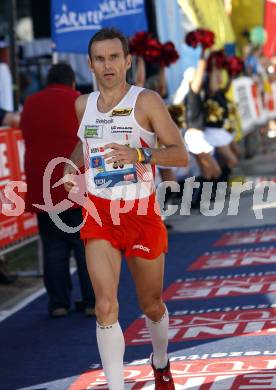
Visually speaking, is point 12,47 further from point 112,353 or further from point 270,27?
point 270,27

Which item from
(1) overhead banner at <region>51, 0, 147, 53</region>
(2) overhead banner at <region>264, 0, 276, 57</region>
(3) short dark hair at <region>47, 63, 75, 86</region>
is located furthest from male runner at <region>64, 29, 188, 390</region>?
(2) overhead banner at <region>264, 0, 276, 57</region>

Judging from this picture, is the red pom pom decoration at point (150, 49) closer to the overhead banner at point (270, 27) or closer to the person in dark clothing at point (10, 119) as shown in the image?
the person in dark clothing at point (10, 119)

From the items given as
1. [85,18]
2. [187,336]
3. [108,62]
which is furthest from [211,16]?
[108,62]

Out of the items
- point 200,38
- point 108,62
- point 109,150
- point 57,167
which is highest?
point 108,62

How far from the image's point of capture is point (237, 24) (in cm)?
2533

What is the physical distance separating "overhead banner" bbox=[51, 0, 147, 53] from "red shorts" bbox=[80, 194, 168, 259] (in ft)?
24.8

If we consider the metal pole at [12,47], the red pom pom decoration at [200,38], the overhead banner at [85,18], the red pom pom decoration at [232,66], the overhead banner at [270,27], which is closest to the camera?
the overhead banner at [85,18]

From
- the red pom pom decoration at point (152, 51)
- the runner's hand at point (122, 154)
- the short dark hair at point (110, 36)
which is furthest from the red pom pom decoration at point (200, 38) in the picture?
the runner's hand at point (122, 154)

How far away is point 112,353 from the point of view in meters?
5.79

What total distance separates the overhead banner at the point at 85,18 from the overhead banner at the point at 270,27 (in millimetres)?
9521

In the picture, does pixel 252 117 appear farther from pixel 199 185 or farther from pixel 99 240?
pixel 99 240

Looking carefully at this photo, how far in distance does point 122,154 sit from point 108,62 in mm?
569

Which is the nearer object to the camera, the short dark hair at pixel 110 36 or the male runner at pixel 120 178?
the male runner at pixel 120 178

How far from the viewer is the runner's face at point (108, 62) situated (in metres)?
5.97
